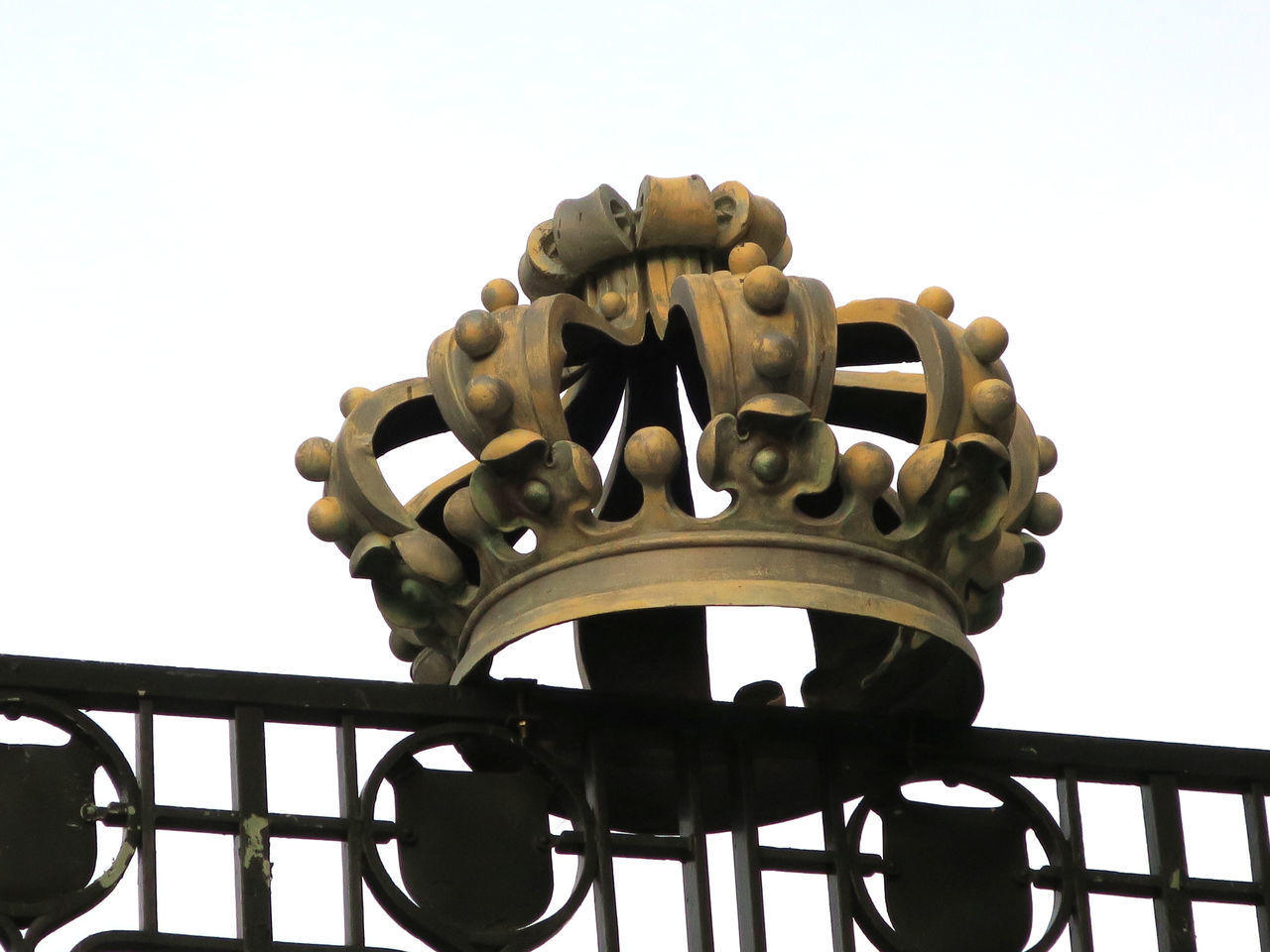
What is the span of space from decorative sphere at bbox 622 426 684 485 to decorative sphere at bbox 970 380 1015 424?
2.69 ft

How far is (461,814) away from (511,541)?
2.44 ft

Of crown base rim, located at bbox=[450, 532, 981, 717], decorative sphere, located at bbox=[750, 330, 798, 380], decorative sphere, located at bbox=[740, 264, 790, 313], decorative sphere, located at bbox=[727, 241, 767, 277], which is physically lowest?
crown base rim, located at bbox=[450, 532, 981, 717]

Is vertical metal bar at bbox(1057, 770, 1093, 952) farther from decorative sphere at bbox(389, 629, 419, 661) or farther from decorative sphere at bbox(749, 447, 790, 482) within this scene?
decorative sphere at bbox(389, 629, 419, 661)

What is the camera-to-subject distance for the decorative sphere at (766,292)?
11281 mm

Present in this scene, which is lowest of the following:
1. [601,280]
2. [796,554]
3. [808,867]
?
[808,867]

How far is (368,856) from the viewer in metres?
10.7

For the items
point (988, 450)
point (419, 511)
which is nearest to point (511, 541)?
point (419, 511)

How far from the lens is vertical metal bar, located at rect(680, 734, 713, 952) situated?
10.8 metres

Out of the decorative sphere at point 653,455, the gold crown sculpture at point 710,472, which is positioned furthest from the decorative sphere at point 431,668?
the decorative sphere at point 653,455

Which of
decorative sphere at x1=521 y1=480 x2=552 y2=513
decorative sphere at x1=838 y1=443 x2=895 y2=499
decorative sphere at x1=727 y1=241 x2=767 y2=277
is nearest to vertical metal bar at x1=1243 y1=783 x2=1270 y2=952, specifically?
decorative sphere at x1=838 y1=443 x2=895 y2=499

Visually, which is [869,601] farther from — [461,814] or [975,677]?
[461,814]

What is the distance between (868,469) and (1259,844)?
1510 millimetres

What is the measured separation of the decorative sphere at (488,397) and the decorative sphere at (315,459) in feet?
1.84

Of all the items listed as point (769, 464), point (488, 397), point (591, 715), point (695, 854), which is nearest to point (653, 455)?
point (769, 464)
